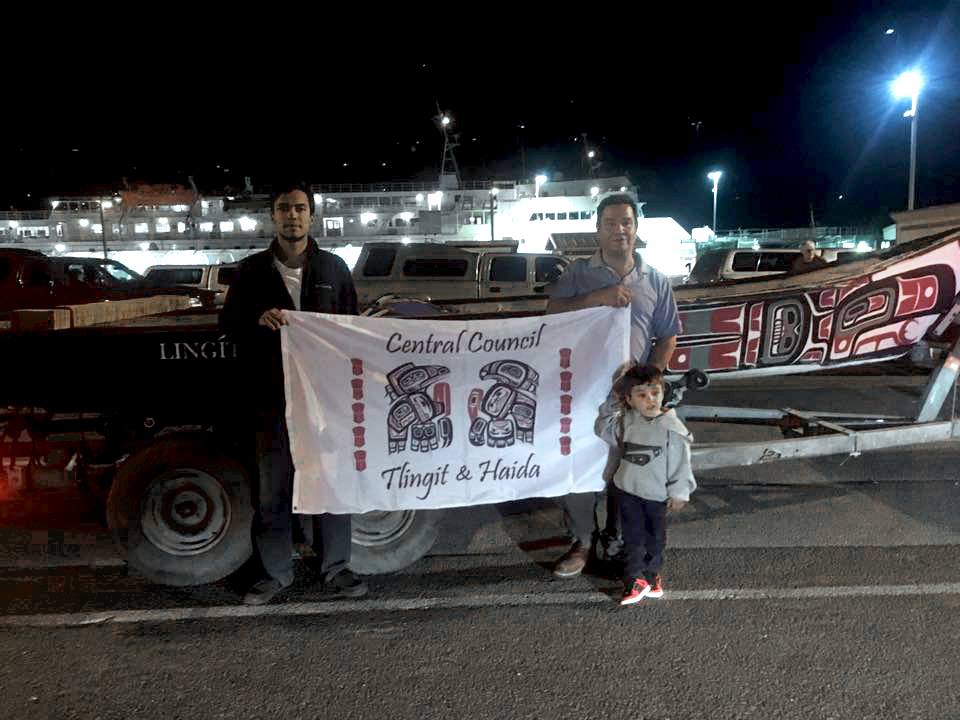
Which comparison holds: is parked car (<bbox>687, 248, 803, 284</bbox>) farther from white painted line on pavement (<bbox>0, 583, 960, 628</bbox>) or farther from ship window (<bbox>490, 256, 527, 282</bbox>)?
white painted line on pavement (<bbox>0, 583, 960, 628</bbox>)

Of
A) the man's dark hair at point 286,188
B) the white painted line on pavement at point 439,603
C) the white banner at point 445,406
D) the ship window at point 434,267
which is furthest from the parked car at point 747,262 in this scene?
the man's dark hair at point 286,188

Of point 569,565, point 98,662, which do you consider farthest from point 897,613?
point 98,662

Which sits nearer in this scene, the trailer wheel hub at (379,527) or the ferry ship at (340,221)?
the trailer wheel hub at (379,527)

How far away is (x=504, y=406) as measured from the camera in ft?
13.1

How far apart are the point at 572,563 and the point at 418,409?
1.29 m

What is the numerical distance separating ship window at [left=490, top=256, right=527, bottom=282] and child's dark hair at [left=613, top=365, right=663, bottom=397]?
37.5ft

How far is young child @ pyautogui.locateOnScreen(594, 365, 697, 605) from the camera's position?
3623mm

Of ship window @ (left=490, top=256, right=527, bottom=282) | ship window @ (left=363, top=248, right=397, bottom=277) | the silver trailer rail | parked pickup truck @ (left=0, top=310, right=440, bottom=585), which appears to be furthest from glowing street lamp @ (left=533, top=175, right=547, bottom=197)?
parked pickup truck @ (left=0, top=310, right=440, bottom=585)

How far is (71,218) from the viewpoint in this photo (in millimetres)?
58969

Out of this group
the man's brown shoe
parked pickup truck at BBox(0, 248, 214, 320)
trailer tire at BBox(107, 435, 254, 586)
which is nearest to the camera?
trailer tire at BBox(107, 435, 254, 586)

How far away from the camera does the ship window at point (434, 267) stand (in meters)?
15.2

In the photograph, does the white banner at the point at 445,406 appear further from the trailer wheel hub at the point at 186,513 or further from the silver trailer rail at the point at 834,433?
the silver trailer rail at the point at 834,433

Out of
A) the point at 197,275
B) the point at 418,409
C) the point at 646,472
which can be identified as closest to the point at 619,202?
the point at 646,472

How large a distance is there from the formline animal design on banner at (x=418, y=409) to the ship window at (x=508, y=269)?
11322mm
